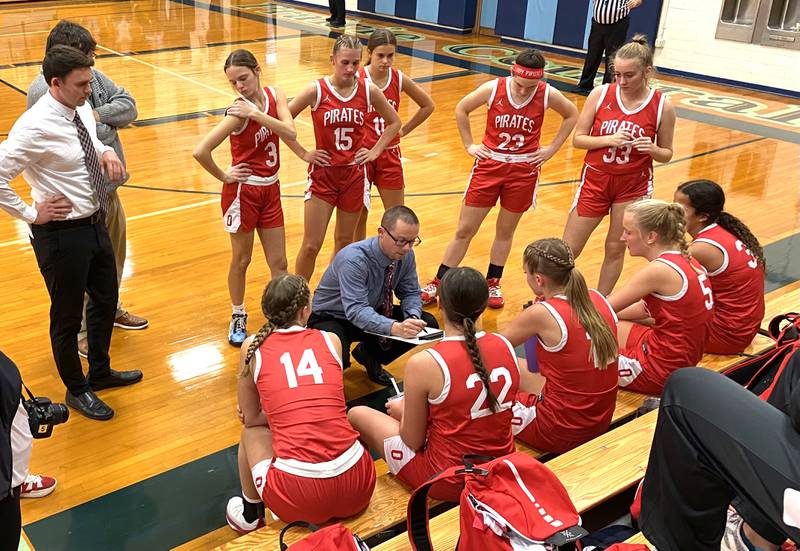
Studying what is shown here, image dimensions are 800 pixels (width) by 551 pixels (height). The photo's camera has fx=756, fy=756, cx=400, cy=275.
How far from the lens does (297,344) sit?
278cm

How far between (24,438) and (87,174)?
155 cm

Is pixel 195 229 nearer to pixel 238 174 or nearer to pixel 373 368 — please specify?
pixel 238 174

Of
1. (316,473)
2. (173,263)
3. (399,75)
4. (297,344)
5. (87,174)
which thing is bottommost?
(173,263)

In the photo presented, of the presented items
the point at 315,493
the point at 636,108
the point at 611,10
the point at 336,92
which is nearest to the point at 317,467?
the point at 315,493

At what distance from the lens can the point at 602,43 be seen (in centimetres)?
1108

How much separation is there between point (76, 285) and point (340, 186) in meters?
1.78

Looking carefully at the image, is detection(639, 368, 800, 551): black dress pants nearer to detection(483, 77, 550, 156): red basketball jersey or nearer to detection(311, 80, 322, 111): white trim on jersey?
detection(483, 77, 550, 156): red basketball jersey

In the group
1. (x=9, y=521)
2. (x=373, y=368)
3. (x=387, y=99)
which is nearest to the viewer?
(x=9, y=521)

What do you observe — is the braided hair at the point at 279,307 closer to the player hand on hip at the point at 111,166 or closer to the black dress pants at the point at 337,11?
the player hand on hip at the point at 111,166

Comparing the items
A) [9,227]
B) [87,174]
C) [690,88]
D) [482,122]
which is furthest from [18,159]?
[690,88]

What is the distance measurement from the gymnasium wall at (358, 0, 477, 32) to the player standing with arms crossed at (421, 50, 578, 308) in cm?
1077

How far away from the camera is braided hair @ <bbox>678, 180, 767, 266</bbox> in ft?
12.5

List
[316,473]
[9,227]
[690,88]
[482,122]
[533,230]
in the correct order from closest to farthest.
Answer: [316,473] → [9,227] → [533,230] → [482,122] → [690,88]

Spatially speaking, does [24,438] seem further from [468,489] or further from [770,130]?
[770,130]
